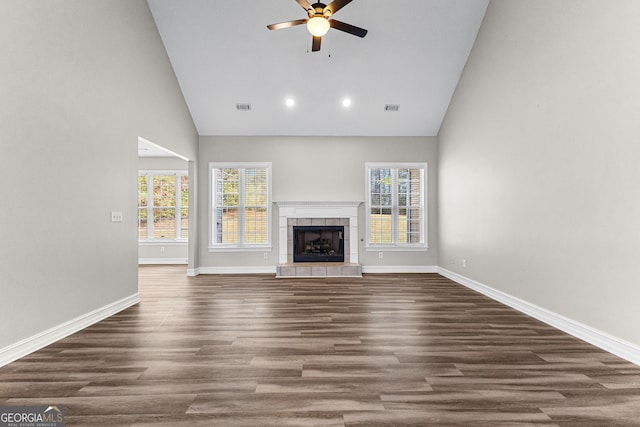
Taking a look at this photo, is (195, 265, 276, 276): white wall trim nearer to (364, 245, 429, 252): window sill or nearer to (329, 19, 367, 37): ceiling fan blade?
(364, 245, 429, 252): window sill

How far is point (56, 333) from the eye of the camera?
325 centimetres

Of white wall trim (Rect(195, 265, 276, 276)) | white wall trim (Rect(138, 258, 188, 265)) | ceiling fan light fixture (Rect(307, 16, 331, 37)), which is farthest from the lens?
white wall trim (Rect(138, 258, 188, 265))

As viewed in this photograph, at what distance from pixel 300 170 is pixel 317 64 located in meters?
2.19

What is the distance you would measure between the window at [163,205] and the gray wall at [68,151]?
439 cm

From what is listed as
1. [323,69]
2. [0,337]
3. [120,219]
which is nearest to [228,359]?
[0,337]

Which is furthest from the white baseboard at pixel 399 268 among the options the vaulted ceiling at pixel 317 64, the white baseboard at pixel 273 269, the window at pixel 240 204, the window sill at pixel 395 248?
the vaulted ceiling at pixel 317 64

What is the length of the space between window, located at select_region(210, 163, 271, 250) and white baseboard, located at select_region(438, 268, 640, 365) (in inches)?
174

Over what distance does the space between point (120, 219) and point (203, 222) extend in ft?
9.67

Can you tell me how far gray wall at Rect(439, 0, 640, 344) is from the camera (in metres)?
2.83

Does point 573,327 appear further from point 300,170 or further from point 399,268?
point 300,170

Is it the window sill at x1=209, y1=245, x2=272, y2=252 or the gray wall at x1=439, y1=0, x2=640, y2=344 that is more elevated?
the gray wall at x1=439, y1=0, x2=640, y2=344

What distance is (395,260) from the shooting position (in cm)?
750

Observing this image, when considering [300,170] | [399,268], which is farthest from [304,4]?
[399,268]

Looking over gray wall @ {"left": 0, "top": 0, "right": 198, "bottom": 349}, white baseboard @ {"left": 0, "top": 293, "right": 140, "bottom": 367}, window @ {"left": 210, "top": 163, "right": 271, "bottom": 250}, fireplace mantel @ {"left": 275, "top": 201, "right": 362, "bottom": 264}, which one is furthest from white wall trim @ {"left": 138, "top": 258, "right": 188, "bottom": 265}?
white baseboard @ {"left": 0, "top": 293, "right": 140, "bottom": 367}
